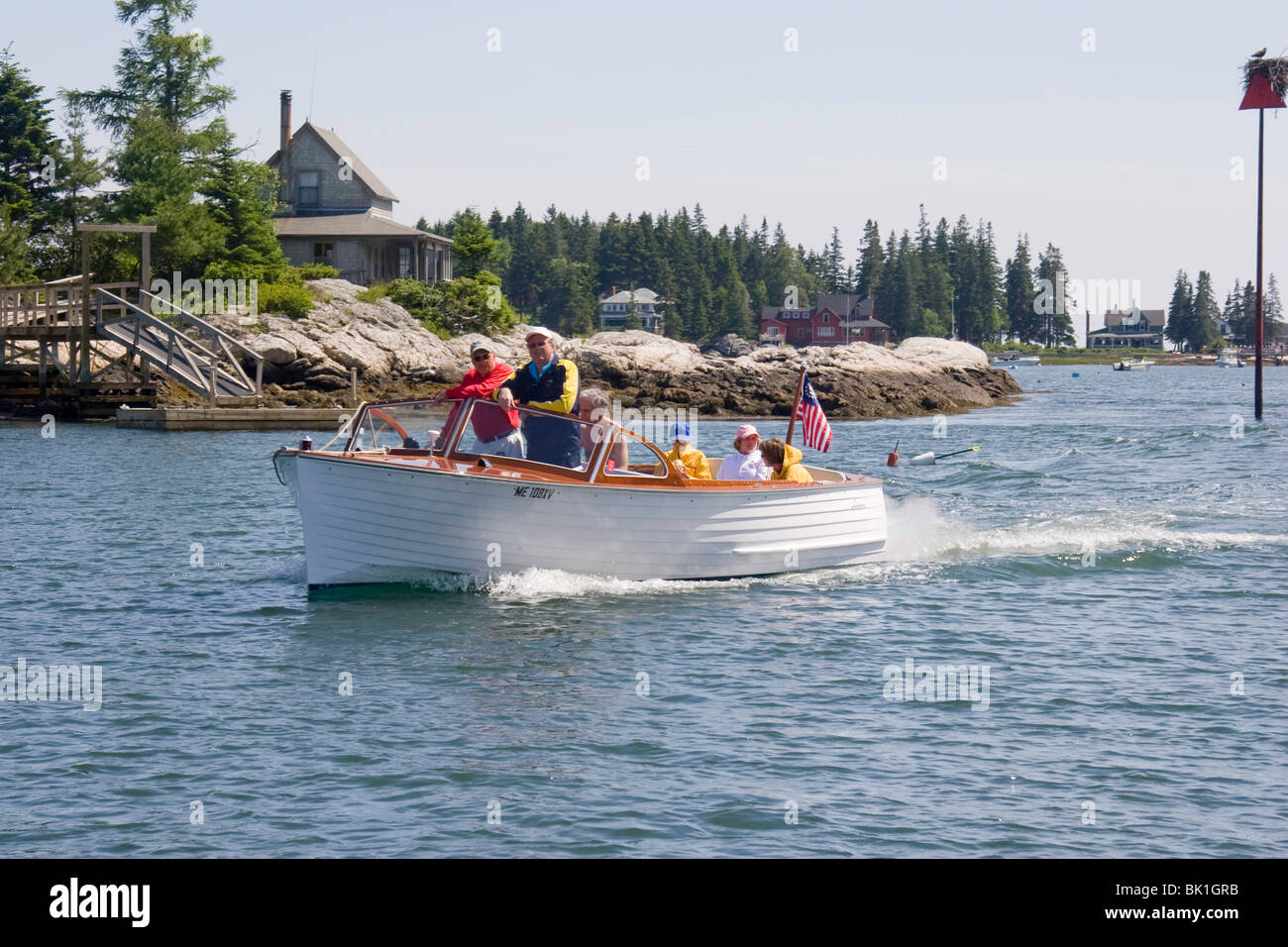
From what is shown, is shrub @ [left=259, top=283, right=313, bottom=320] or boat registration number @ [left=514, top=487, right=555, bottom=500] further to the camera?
shrub @ [left=259, top=283, right=313, bottom=320]

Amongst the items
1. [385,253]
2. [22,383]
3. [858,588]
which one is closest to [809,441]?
[858,588]

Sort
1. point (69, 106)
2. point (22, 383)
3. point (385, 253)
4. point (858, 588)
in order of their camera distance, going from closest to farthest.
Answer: point (858, 588) → point (22, 383) → point (69, 106) → point (385, 253)

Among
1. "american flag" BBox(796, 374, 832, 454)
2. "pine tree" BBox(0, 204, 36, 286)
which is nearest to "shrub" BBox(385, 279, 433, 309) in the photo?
"pine tree" BBox(0, 204, 36, 286)

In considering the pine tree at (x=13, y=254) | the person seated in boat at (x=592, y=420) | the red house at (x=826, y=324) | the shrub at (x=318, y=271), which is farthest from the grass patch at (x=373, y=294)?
the red house at (x=826, y=324)

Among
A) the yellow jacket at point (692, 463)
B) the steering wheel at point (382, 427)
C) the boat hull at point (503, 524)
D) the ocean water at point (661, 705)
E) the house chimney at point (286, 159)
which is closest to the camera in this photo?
the ocean water at point (661, 705)

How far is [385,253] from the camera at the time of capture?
75.2 meters

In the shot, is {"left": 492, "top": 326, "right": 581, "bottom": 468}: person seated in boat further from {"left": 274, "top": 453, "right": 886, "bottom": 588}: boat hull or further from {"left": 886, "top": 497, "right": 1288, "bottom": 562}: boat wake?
{"left": 886, "top": 497, "right": 1288, "bottom": 562}: boat wake

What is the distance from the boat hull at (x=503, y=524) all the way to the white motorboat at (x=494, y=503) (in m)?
0.01

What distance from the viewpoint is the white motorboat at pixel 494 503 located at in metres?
15.4

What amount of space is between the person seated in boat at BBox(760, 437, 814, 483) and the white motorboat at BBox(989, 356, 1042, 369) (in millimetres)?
159119

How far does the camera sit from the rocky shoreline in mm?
51812

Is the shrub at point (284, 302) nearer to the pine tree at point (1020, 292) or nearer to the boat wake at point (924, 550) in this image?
the boat wake at point (924, 550)

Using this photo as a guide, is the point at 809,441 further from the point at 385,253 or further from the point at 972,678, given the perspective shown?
the point at 385,253
